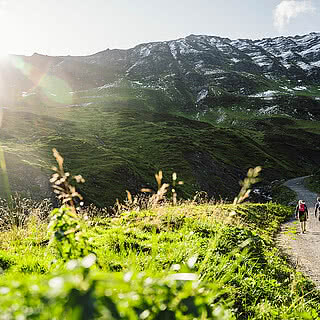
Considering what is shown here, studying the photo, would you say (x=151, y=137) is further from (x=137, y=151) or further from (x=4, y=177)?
(x=4, y=177)

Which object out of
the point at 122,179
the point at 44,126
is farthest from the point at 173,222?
the point at 44,126

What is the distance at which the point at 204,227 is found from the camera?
13891 millimetres

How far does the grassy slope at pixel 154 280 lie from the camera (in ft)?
5.61

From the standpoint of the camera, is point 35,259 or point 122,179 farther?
point 122,179

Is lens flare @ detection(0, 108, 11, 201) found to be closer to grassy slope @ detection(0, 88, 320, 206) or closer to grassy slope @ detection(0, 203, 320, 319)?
grassy slope @ detection(0, 88, 320, 206)

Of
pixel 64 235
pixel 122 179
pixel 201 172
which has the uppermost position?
pixel 64 235

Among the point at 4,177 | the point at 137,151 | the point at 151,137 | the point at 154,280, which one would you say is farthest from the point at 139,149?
the point at 154,280

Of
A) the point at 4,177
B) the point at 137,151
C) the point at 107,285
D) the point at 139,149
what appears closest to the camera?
the point at 107,285

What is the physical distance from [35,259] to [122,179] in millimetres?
47259

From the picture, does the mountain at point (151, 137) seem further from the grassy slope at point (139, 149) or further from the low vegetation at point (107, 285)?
the low vegetation at point (107, 285)

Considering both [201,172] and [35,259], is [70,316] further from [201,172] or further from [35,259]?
[201,172]

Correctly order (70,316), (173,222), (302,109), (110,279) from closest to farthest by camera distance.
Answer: (70,316) < (110,279) < (173,222) < (302,109)

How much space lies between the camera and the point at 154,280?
2076 mm

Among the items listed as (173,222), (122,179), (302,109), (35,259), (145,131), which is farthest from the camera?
(302,109)
